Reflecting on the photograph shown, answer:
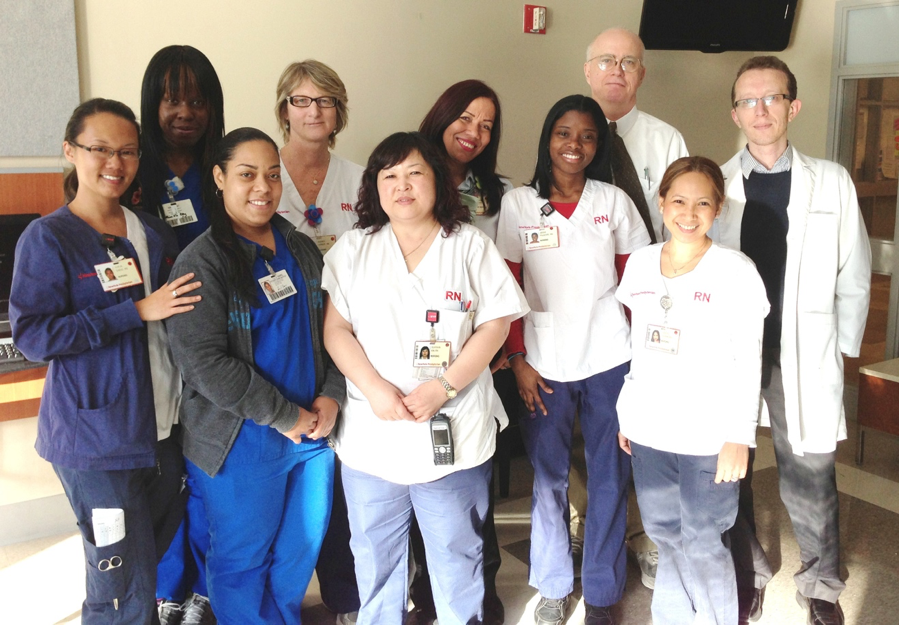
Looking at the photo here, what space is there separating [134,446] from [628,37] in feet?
6.89

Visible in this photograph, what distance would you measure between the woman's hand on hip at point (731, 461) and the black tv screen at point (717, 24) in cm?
306

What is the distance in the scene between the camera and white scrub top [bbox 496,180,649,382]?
223 centimetres

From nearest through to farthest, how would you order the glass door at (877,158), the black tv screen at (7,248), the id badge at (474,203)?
the id badge at (474,203), the black tv screen at (7,248), the glass door at (877,158)

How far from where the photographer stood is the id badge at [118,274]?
6.11ft

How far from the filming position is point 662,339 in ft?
6.65

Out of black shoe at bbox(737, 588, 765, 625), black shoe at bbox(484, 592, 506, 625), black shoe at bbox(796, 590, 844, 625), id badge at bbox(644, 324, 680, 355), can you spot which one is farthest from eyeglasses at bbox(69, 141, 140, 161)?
black shoe at bbox(796, 590, 844, 625)

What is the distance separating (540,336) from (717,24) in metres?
3.06

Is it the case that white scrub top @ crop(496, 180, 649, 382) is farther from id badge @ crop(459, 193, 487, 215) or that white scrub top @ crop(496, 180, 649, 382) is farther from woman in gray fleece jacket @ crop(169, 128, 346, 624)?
woman in gray fleece jacket @ crop(169, 128, 346, 624)

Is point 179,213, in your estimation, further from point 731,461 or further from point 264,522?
point 731,461

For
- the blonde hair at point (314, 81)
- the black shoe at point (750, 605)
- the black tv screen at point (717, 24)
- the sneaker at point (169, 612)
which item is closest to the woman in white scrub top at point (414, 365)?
the blonde hair at point (314, 81)

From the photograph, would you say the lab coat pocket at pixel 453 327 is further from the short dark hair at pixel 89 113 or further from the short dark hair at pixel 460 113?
the short dark hair at pixel 89 113

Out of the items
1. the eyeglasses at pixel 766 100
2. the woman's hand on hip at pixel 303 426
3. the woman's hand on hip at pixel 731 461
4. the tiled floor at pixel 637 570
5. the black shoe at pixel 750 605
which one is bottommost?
the tiled floor at pixel 637 570

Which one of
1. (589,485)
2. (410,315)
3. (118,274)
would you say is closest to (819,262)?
(589,485)

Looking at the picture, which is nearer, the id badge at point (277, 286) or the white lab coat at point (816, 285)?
the id badge at point (277, 286)
